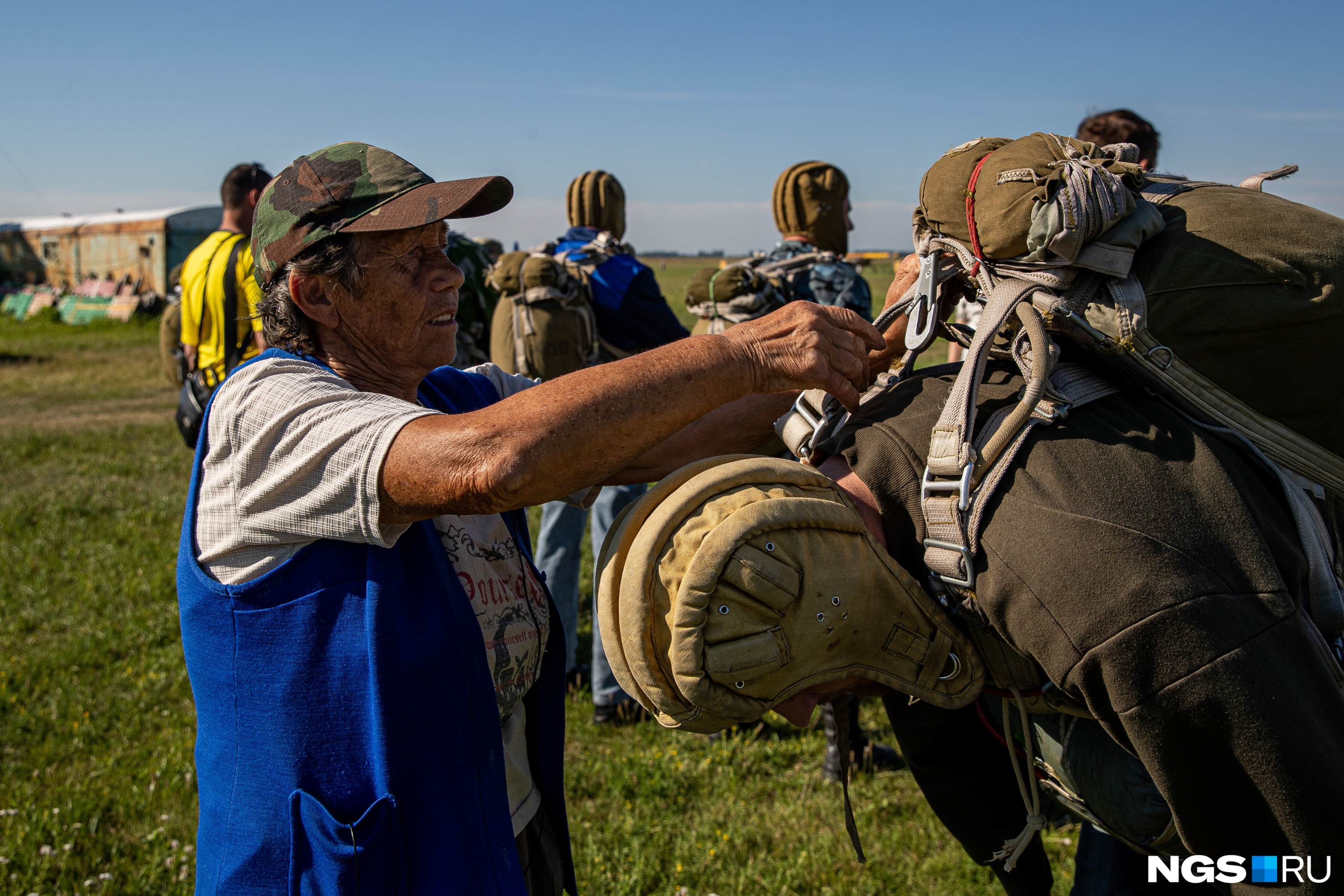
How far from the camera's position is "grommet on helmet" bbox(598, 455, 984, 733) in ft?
4.56

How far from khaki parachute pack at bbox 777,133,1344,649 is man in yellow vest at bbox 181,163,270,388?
13.4 feet

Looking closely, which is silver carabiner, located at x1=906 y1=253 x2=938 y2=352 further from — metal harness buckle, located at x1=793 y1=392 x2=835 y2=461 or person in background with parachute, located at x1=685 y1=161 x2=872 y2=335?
person in background with parachute, located at x1=685 y1=161 x2=872 y2=335

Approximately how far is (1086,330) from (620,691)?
11.0 ft

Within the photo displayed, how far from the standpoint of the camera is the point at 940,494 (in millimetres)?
1479

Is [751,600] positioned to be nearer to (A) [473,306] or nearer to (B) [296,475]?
(B) [296,475]

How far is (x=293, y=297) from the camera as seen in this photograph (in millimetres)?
1810

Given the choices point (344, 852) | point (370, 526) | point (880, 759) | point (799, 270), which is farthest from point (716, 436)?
point (799, 270)

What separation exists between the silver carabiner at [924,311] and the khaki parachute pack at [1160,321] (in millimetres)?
156

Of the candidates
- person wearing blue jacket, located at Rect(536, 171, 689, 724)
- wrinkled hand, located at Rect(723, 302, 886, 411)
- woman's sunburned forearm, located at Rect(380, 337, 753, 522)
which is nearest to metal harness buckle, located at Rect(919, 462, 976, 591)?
wrinkled hand, located at Rect(723, 302, 886, 411)

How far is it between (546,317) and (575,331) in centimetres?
17

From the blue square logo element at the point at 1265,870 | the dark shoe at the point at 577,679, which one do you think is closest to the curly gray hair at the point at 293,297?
the blue square logo element at the point at 1265,870

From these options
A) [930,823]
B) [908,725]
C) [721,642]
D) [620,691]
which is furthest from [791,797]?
[721,642]

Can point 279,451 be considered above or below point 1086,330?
below

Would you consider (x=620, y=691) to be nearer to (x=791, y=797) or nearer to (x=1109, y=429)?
(x=791, y=797)
